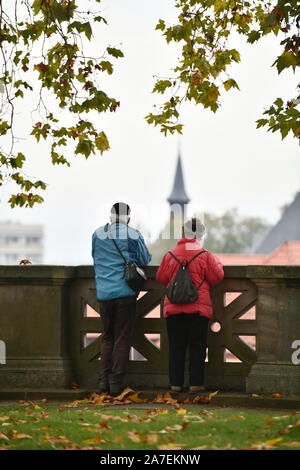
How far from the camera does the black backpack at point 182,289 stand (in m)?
7.30

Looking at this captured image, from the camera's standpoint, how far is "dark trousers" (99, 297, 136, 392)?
763 cm

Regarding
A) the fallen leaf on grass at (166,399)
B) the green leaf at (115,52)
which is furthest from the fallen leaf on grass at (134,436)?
the green leaf at (115,52)

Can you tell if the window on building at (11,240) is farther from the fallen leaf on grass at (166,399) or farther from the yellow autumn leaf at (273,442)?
the yellow autumn leaf at (273,442)

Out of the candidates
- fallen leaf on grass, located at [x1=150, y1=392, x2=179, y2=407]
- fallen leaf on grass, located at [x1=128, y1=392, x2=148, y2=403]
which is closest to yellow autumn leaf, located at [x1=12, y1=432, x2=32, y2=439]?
fallen leaf on grass, located at [x1=150, y1=392, x2=179, y2=407]

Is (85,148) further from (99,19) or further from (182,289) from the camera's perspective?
(99,19)

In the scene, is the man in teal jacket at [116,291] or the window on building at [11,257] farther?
the window on building at [11,257]

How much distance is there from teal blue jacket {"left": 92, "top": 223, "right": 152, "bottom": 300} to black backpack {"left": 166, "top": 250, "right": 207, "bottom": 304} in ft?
1.48

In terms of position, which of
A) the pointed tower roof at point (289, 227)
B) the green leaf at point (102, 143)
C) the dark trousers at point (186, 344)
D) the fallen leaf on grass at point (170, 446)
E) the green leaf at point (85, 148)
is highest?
the pointed tower roof at point (289, 227)

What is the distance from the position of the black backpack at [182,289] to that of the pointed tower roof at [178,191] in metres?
92.8

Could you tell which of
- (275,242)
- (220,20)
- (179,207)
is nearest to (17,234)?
(179,207)

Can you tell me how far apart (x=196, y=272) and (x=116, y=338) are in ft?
3.31

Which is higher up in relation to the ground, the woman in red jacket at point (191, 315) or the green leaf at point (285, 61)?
the green leaf at point (285, 61)

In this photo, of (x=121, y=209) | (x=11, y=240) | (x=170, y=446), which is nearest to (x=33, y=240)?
(x=11, y=240)
